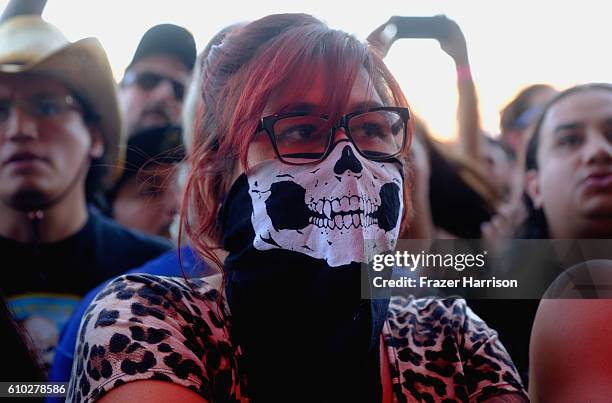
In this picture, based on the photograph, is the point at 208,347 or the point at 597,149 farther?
the point at 597,149

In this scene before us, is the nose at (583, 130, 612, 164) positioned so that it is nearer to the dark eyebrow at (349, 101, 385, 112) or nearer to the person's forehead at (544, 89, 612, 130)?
the person's forehead at (544, 89, 612, 130)

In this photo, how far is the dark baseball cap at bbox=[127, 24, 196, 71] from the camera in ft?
5.74

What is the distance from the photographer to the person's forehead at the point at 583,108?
1.72 metres

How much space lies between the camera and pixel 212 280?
1280 millimetres

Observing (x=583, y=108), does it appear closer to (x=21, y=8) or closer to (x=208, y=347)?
(x=208, y=347)

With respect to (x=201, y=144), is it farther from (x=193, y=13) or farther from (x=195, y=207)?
(x=193, y=13)

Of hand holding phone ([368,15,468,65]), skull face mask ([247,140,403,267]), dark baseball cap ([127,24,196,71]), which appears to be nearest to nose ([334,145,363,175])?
skull face mask ([247,140,403,267])

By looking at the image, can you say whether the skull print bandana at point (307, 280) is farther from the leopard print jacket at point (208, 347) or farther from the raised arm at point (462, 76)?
the raised arm at point (462, 76)

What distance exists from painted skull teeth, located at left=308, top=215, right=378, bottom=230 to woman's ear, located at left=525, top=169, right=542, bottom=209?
68cm

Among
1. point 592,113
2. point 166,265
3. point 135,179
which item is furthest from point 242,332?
point 592,113

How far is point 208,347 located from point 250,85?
420mm

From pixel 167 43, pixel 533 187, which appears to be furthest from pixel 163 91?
pixel 533 187

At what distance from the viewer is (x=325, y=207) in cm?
127

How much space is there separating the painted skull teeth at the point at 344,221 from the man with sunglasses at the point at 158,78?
0.67 meters
